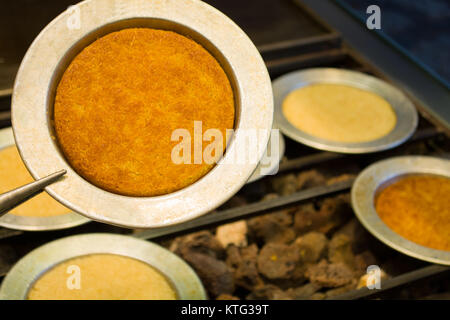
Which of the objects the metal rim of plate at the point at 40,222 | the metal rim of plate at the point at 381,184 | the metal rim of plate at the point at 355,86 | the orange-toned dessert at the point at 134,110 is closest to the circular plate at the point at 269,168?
the metal rim of plate at the point at 355,86

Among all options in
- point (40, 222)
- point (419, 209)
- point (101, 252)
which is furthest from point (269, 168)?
point (40, 222)

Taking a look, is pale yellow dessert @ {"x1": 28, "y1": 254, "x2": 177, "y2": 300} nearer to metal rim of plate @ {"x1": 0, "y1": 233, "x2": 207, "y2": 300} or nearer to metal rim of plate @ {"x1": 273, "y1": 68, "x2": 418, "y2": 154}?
metal rim of plate @ {"x1": 0, "y1": 233, "x2": 207, "y2": 300}

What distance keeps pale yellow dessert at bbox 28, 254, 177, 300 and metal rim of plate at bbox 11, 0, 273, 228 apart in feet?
2.26

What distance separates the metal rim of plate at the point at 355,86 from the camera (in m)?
1.90

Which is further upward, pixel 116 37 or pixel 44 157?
pixel 116 37

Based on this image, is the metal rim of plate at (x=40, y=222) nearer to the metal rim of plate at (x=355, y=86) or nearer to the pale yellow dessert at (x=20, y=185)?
the pale yellow dessert at (x=20, y=185)

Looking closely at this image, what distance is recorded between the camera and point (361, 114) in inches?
85.7

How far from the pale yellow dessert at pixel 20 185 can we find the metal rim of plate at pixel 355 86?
3.17ft

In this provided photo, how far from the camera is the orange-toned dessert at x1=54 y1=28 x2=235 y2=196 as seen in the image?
0.77m

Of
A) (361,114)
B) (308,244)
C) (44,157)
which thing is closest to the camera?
(44,157)

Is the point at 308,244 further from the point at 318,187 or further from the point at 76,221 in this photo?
the point at 76,221

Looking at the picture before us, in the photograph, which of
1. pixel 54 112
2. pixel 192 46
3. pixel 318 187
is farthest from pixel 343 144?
pixel 54 112
